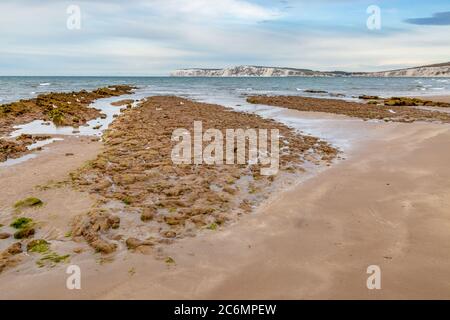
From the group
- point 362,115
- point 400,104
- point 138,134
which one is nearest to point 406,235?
point 138,134

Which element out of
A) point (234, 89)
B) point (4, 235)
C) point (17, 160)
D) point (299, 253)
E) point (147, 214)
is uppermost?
point (234, 89)

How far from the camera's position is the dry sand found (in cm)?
544

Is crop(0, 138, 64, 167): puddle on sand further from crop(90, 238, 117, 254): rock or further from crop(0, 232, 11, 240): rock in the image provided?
crop(90, 238, 117, 254): rock

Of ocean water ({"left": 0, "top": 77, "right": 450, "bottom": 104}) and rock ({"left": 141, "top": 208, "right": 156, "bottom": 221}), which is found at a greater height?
ocean water ({"left": 0, "top": 77, "right": 450, "bottom": 104})

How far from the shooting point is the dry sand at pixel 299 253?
5.44 meters

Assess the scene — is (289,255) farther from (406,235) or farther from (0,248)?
(0,248)

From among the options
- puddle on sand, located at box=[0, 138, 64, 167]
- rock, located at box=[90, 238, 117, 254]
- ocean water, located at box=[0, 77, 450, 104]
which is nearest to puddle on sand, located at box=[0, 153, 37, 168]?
puddle on sand, located at box=[0, 138, 64, 167]

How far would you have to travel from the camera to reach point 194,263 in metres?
6.23

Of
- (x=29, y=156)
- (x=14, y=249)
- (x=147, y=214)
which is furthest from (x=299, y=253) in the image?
(x=29, y=156)

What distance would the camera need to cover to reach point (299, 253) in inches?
257

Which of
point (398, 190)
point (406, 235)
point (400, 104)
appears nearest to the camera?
point (406, 235)

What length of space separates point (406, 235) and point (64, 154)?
1188 centimetres

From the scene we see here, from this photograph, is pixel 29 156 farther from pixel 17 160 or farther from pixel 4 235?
pixel 4 235

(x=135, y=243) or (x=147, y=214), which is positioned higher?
(x=147, y=214)
